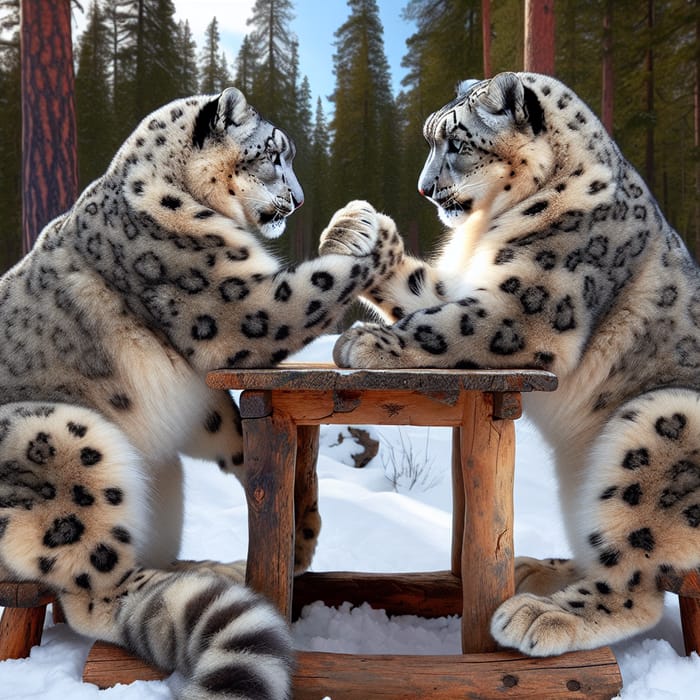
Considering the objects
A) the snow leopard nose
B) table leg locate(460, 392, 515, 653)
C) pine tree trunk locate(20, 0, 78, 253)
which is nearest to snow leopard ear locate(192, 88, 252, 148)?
the snow leopard nose

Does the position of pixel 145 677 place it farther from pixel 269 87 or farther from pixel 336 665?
pixel 269 87

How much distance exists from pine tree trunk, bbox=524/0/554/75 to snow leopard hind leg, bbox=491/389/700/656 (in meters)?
6.17

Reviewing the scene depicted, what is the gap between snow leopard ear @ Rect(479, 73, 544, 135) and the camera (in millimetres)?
2270

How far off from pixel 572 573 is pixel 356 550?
141 cm

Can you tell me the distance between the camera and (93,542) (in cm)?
195

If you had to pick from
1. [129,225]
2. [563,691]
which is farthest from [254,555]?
[129,225]

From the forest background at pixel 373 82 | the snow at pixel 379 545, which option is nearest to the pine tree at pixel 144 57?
the forest background at pixel 373 82

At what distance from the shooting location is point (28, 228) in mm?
5906

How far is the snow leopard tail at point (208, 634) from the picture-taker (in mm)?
1589

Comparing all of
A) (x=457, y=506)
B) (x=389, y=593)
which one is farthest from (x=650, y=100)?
(x=389, y=593)

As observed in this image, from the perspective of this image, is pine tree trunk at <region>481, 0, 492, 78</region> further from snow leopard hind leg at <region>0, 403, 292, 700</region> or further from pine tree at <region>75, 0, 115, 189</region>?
snow leopard hind leg at <region>0, 403, 292, 700</region>

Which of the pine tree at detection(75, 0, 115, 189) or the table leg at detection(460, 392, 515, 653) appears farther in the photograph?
the pine tree at detection(75, 0, 115, 189)

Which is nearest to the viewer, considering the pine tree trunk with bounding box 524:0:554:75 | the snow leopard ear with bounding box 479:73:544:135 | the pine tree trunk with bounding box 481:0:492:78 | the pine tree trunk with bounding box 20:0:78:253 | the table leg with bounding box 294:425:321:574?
the snow leopard ear with bounding box 479:73:544:135

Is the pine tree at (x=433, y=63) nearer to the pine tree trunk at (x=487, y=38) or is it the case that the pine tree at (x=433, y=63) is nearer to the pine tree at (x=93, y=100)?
the pine tree trunk at (x=487, y=38)
